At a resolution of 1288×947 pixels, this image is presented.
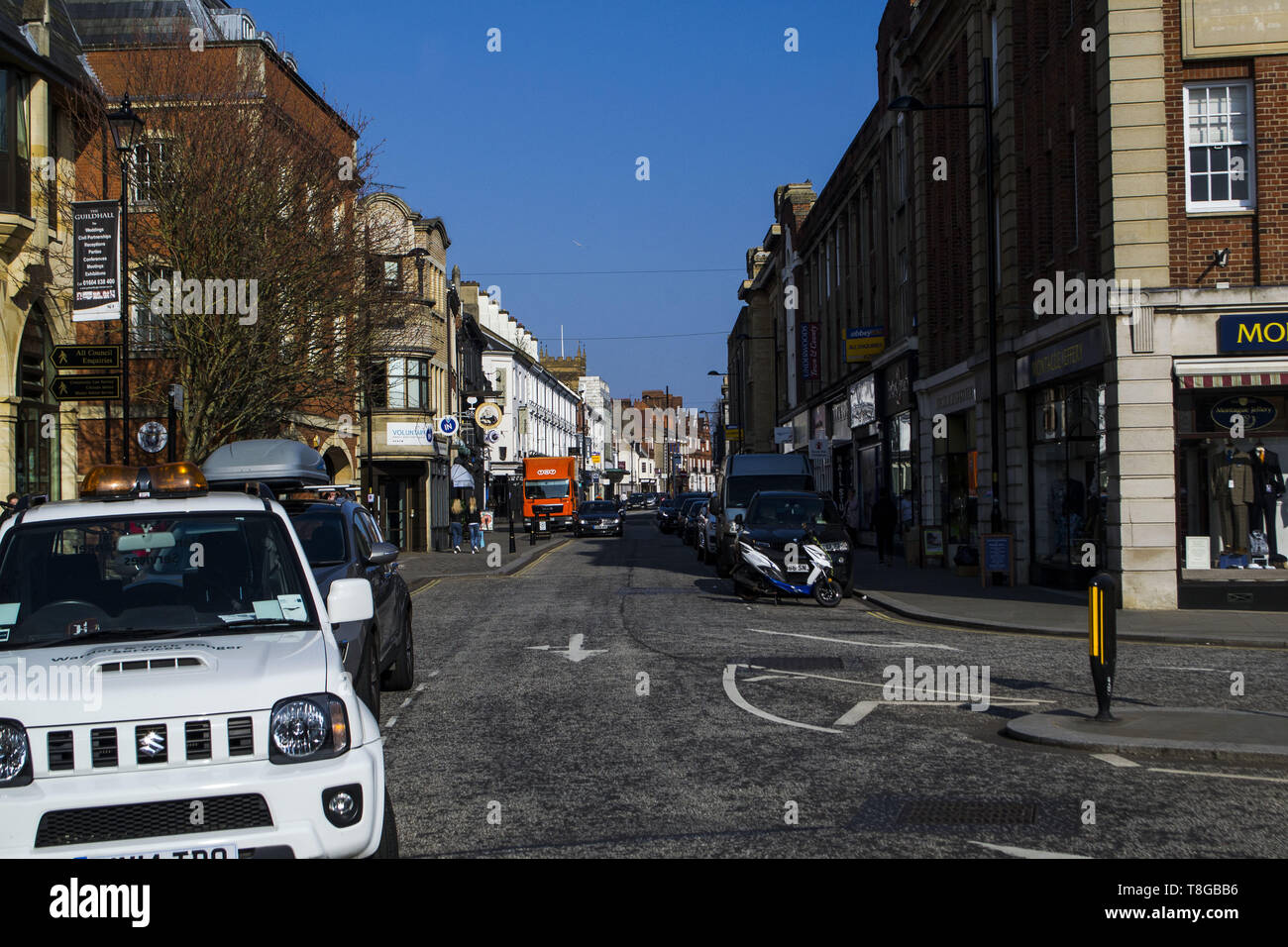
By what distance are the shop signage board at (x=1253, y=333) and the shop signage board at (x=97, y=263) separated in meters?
18.2

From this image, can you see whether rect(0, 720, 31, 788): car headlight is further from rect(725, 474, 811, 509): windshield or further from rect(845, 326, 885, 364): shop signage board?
rect(845, 326, 885, 364): shop signage board

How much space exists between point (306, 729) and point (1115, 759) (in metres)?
5.94

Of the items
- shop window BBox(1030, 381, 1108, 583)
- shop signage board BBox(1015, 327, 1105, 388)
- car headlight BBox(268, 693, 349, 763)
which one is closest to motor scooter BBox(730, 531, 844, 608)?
shop window BBox(1030, 381, 1108, 583)

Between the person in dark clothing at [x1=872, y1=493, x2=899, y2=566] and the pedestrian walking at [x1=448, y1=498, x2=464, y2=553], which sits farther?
the pedestrian walking at [x1=448, y1=498, x2=464, y2=553]

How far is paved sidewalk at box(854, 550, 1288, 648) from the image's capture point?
15867 millimetres

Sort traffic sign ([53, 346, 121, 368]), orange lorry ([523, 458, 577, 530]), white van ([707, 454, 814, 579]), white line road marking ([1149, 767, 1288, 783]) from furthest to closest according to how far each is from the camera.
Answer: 1. orange lorry ([523, 458, 577, 530])
2. white van ([707, 454, 814, 579])
3. traffic sign ([53, 346, 121, 368])
4. white line road marking ([1149, 767, 1288, 783])

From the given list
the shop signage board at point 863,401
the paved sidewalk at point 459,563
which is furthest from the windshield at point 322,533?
the shop signage board at point 863,401

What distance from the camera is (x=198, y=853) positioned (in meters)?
4.64

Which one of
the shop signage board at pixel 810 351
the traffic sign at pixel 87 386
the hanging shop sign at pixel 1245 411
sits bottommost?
the hanging shop sign at pixel 1245 411

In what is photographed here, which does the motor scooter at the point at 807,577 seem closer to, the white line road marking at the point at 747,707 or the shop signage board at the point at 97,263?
the white line road marking at the point at 747,707

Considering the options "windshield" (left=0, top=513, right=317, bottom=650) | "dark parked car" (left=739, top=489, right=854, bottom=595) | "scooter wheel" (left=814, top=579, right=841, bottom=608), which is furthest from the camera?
"dark parked car" (left=739, top=489, right=854, bottom=595)

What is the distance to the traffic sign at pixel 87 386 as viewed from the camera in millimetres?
22234

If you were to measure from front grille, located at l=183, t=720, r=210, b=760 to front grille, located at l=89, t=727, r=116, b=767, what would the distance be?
0.28 m

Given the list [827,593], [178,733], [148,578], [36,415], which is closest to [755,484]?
[827,593]
